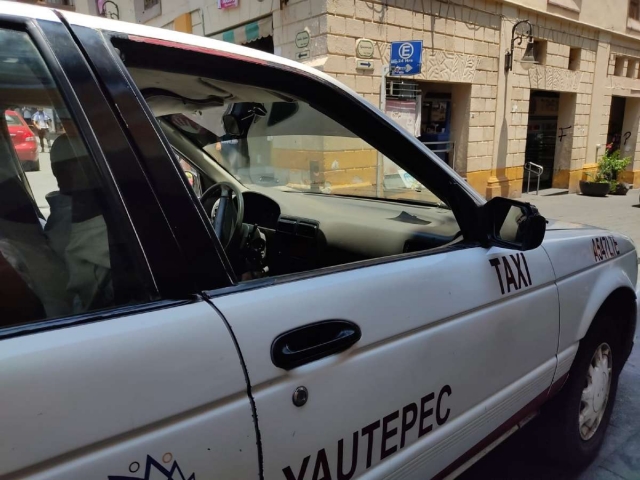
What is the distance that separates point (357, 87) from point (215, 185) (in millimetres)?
6895

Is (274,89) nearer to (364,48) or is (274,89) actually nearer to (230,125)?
(230,125)

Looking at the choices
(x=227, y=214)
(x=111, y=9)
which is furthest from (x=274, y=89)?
(x=111, y=9)

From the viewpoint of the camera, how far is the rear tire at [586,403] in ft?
7.61

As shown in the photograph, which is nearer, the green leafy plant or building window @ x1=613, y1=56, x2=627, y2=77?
the green leafy plant

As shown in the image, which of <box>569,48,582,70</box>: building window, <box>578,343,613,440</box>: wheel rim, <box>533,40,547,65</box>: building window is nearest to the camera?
<box>578,343,613,440</box>: wheel rim

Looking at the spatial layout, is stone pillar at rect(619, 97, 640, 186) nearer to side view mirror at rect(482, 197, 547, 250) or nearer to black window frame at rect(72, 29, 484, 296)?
side view mirror at rect(482, 197, 547, 250)

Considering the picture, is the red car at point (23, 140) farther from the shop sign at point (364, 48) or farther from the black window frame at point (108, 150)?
the shop sign at point (364, 48)

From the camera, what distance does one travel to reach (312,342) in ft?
4.01

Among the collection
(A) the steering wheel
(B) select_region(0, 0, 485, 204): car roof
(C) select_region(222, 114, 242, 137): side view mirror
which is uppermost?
(B) select_region(0, 0, 485, 204): car roof

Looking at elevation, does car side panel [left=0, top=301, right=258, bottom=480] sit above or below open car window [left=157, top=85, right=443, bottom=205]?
below

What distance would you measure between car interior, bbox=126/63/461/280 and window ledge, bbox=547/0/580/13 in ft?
41.4

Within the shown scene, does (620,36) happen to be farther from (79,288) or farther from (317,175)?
(79,288)

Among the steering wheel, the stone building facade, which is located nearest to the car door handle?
the steering wheel

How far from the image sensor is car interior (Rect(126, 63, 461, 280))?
2002mm
